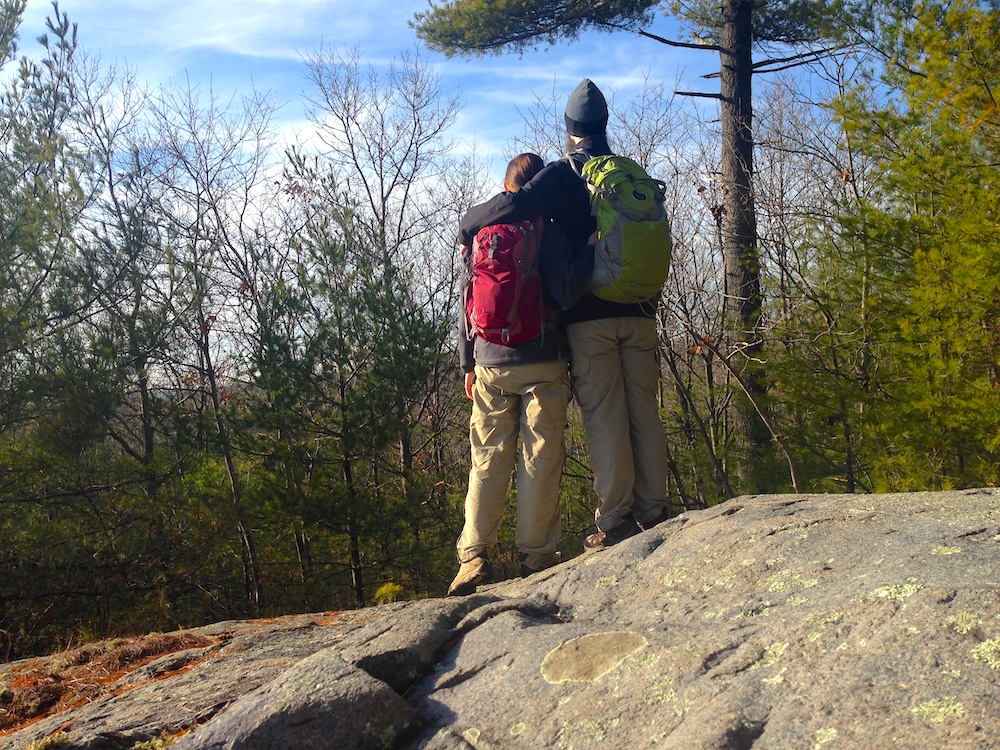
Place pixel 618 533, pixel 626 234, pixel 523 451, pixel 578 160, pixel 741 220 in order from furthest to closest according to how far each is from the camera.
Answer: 1. pixel 741 220
2. pixel 578 160
3. pixel 523 451
4. pixel 618 533
5. pixel 626 234

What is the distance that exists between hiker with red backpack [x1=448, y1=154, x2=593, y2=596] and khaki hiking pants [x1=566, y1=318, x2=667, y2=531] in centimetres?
12

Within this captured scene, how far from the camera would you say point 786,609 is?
2.00 meters

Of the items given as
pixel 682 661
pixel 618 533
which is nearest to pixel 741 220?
pixel 618 533

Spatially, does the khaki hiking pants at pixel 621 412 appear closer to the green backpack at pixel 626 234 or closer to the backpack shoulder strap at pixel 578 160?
the green backpack at pixel 626 234

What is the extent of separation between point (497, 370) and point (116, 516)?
15.4 ft

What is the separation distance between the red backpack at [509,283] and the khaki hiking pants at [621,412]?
291 millimetres

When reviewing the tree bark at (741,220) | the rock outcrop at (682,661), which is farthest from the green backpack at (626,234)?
the tree bark at (741,220)

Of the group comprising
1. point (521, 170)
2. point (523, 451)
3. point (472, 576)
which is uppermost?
point (521, 170)

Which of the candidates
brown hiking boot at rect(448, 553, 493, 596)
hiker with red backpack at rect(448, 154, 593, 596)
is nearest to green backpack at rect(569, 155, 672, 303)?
hiker with red backpack at rect(448, 154, 593, 596)

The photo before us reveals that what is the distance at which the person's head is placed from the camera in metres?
3.78

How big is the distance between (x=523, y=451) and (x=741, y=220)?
4.90 metres

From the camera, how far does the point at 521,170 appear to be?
379cm

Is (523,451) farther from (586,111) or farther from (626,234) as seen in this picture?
(586,111)

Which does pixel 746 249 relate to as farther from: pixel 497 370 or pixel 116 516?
pixel 116 516
